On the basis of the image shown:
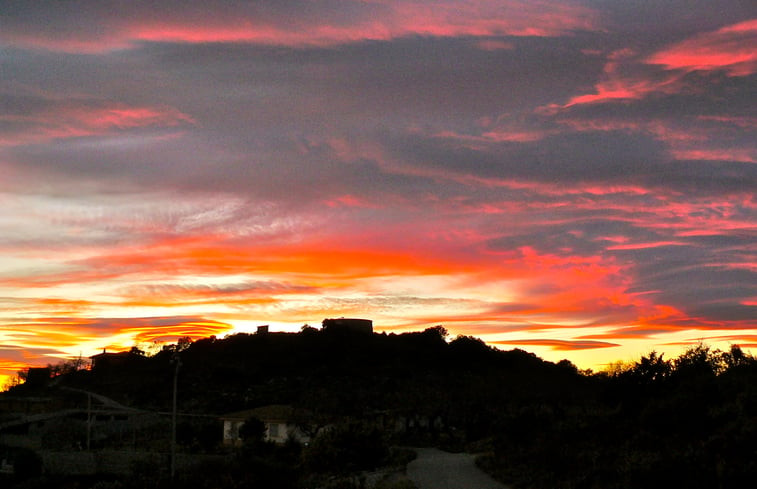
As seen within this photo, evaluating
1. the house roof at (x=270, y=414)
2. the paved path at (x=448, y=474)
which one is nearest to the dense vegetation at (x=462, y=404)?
the paved path at (x=448, y=474)

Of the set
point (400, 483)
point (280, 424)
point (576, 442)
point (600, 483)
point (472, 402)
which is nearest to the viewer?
point (600, 483)

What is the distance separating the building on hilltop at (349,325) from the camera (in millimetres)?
156125

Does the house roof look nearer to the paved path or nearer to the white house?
the white house

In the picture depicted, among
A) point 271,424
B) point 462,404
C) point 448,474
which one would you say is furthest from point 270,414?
point 448,474

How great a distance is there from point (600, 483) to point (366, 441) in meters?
11.0

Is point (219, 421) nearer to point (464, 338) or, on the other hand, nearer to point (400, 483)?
point (400, 483)

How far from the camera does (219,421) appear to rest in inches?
2842

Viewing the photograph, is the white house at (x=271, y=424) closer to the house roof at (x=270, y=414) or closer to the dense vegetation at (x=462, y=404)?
the house roof at (x=270, y=414)

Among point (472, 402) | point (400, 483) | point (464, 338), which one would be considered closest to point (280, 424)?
point (472, 402)

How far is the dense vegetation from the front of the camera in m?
27.5

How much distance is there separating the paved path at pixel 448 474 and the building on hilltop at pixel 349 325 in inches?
4308

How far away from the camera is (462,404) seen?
78.2 m

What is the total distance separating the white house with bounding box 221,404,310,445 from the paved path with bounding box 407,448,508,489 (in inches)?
799

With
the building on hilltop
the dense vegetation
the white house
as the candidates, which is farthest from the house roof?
the building on hilltop
